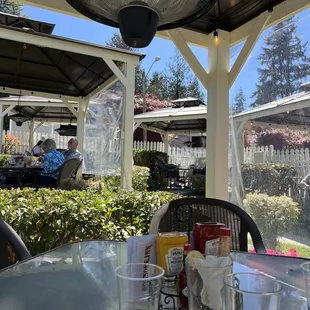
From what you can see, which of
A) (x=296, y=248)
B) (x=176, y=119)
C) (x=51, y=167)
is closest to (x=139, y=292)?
(x=296, y=248)

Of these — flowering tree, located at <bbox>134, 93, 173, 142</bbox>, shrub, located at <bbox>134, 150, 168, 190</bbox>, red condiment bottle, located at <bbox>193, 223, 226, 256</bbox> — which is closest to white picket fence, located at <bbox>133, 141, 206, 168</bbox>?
shrub, located at <bbox>134, 150, 168, 190</bbox>

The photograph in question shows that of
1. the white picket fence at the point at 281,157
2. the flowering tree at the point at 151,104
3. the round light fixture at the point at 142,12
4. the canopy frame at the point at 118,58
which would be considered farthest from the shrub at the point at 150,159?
the flowering tree at the point at 151,104

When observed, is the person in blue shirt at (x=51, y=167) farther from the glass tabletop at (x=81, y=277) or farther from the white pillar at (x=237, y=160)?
the glass tabletop at (x=81, y=277)

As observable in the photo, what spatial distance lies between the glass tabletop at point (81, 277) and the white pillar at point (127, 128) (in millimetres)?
3107

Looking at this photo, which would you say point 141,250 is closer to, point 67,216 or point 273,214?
point 67,216

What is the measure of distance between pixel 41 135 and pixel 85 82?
35.6 ft

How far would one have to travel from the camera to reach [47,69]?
615 centimetres

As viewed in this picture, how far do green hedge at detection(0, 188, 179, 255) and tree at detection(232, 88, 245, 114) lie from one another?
59.1 inches

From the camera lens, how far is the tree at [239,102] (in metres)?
3.42

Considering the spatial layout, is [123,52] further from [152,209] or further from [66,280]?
[66,280]

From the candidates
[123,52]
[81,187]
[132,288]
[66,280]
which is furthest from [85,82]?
[132,288]

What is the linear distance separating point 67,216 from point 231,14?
2.40 meters

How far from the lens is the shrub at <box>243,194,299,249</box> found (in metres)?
2.87

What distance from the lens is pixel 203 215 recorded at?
203 cm
